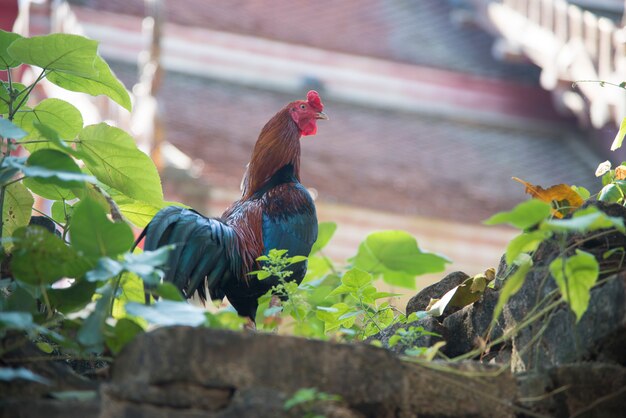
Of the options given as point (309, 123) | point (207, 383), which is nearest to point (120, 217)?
point (207, 383)

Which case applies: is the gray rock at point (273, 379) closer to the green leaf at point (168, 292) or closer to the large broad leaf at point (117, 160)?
the green leaf at point (168, 292)

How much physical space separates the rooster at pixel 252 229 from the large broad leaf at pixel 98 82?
43 centimetres

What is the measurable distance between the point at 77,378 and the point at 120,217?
0.51m

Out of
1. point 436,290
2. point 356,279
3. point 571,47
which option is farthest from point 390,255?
point 571,47

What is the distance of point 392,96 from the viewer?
1742 cm

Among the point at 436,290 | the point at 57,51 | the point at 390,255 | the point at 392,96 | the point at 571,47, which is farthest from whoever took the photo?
the point at 392,96

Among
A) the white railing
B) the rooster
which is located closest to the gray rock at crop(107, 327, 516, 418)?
the rooster

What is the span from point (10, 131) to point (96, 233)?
32cm

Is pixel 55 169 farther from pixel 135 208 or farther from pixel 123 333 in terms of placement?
pixel 135 208

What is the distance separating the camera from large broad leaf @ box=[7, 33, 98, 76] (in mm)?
2346

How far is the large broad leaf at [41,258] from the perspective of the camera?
2.01 meters

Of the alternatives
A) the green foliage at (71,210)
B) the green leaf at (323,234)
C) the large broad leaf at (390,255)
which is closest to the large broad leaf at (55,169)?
the green foliage at (71,210)

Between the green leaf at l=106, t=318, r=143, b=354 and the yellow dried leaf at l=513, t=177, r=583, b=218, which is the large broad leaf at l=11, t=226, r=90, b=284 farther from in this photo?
the yellow dried leaf at l=513, t=177, r=583, b=218

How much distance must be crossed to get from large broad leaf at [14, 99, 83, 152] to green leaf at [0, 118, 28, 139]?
0.35 m
